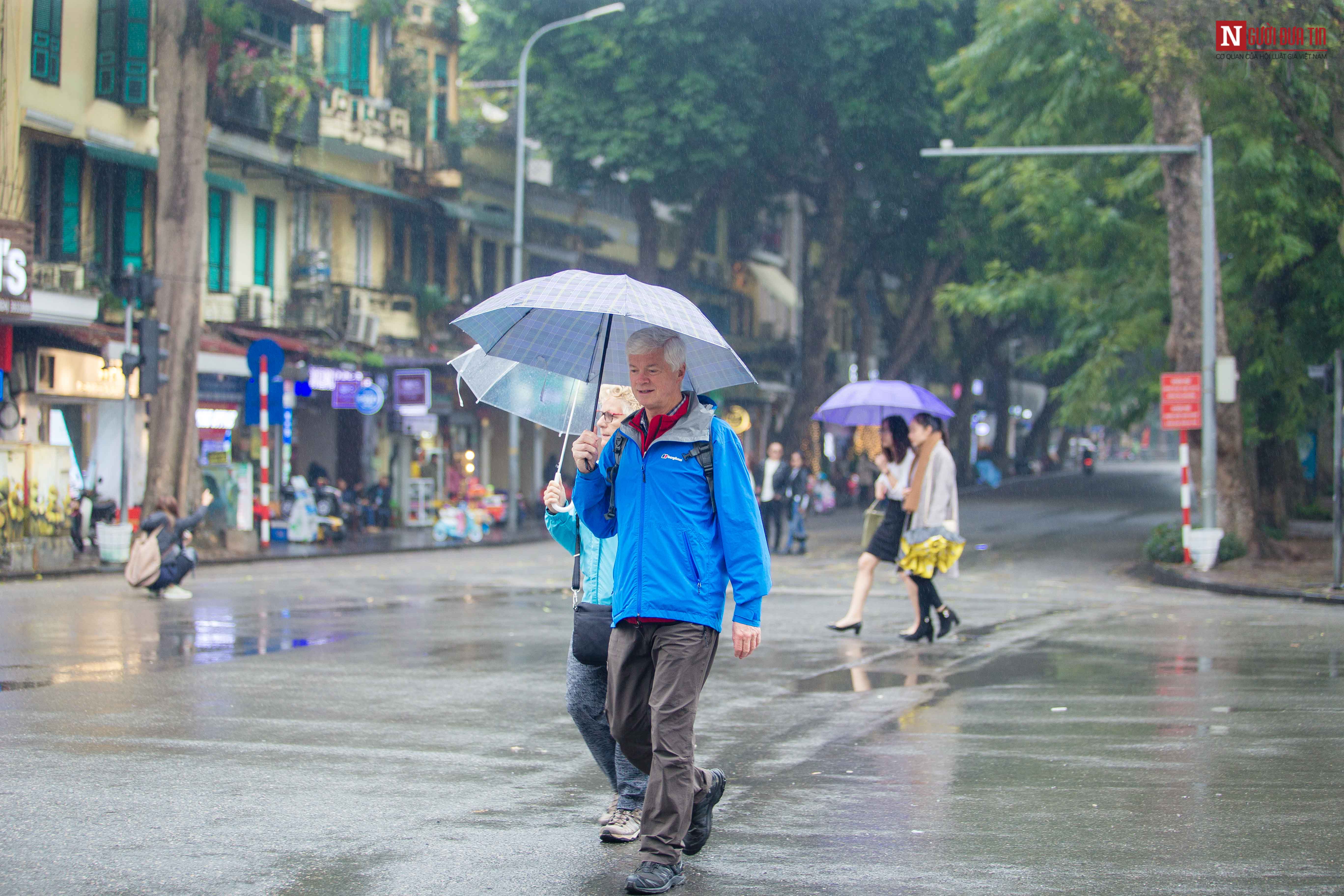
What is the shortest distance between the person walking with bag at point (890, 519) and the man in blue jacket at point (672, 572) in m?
7.72

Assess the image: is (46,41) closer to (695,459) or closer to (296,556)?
(296,556)

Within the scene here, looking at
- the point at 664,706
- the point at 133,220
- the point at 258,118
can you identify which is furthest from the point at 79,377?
the point at 664,706

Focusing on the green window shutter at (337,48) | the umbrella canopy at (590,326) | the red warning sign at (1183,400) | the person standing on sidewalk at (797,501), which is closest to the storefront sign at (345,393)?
the green window shutter at (337,48)

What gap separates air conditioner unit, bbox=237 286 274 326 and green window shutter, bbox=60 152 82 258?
4353mm

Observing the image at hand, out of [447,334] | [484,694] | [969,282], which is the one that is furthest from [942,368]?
[484,694]

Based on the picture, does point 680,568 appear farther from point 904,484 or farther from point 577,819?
point 904,484

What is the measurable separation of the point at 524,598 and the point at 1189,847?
39.9ft

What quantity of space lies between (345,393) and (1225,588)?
1840cm

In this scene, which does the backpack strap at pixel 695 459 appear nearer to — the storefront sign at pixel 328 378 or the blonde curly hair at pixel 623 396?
the blonde curly hair at pixel 623 396

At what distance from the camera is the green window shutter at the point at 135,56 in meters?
26.7

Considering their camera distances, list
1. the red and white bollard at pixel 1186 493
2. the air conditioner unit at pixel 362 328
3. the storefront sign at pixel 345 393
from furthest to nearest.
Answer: the air conditioner unit at pixel 362 328, the storefront sign at pixel 345 393, the red and white bollard at pixel 1186 493

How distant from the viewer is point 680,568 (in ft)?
17.5
